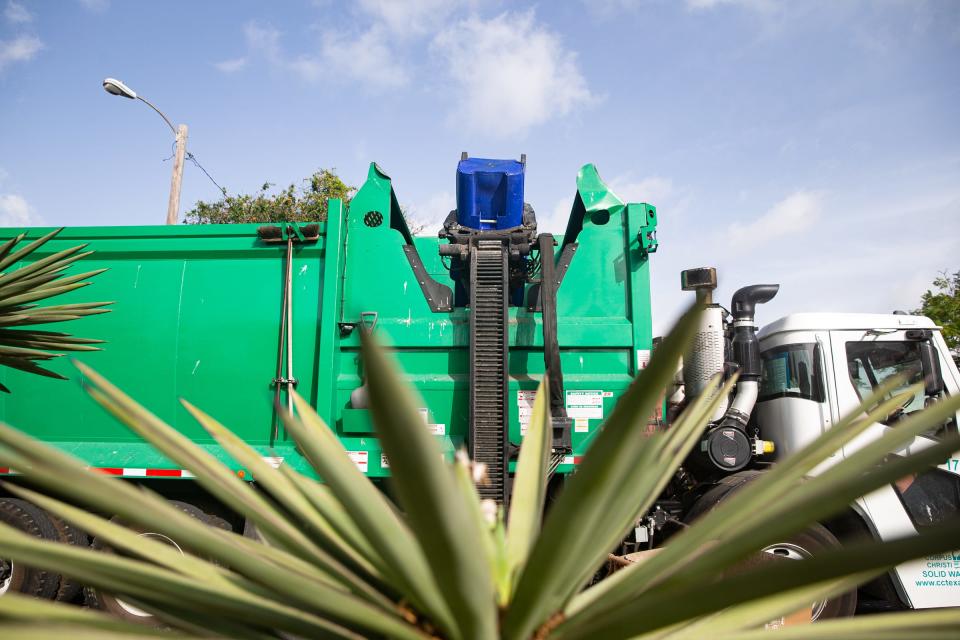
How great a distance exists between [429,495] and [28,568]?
501cm

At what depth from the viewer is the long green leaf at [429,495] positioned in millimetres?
452

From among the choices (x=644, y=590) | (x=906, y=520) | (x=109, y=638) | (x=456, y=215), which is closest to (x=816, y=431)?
(x=906, y=520)

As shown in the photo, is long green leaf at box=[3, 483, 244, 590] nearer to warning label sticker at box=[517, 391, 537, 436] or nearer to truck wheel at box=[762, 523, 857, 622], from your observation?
warning label sticker at box=[517, 391, 537, 436]

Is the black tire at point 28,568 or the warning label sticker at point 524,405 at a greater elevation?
the warning label sticker at point 524,405

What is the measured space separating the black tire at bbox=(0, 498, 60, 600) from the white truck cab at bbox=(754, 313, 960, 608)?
5.33m

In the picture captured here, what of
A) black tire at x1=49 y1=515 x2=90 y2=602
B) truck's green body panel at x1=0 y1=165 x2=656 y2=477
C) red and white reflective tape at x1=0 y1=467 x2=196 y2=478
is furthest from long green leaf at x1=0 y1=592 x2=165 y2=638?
black tire at x1=49 y1=515 x2=90 y2=602

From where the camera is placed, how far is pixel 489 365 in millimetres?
3980

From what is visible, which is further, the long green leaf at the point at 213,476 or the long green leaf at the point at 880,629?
the long green leaf at the point at 213,476

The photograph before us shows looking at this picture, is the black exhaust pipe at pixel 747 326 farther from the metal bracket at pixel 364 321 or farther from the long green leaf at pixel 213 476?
the long green leaf at pixel 213 476

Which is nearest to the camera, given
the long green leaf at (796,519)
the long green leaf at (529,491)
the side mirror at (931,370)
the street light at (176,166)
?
the long green leaf at (796,519)

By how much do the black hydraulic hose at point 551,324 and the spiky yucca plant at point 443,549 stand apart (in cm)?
301

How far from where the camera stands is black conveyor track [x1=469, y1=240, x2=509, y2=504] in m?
3.83

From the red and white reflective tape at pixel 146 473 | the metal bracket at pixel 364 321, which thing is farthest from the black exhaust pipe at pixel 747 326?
the red and white reflective tape at pixel 146 473

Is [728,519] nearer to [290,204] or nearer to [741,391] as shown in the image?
[741,391]
